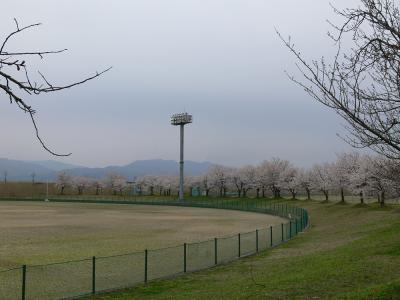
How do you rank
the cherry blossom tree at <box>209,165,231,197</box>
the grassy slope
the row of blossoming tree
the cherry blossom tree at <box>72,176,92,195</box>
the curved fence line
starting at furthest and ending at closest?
the cherry blossom tree at <box>72,176,92,195</box> → the cherry blossom tree at <box>209,165,231,197</box> → the row of blossoming tree → the curved fence line → the grassy slope

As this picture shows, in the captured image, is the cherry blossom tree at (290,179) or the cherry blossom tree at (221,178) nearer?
the cherry blossom tree at (290,179)

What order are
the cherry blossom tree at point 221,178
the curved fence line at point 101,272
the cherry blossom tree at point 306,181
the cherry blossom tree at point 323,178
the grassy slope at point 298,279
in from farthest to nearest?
the cherry blossom tree at point 221,178 < the cherry blossom tree at point 306,181 < the cherry blossom tree at point 323,178 < the curved fence line at point 101,272 < the grassy slope at point 298,279

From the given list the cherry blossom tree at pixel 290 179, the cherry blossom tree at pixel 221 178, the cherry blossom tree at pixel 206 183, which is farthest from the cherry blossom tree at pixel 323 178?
the cherry blossom tree at pixel 206 183

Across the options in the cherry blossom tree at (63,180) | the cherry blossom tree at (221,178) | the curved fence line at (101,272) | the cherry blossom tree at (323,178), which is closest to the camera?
the curved fence line at (101,272)

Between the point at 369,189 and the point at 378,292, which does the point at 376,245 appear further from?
the point at 369,189

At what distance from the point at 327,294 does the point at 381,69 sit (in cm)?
732

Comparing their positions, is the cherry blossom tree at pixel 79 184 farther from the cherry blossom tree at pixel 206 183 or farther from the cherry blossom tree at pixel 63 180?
the cherry blossom tree at pixel 206 183

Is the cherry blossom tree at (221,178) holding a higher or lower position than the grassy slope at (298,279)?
higher

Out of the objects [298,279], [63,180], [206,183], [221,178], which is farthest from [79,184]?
[298,279]

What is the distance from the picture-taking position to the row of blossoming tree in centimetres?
6902

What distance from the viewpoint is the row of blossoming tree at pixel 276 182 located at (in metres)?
69.0

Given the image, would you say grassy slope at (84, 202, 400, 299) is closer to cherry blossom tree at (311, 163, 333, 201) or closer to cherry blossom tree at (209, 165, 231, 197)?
cherry blossom tree at (311, 163, 333, 201)

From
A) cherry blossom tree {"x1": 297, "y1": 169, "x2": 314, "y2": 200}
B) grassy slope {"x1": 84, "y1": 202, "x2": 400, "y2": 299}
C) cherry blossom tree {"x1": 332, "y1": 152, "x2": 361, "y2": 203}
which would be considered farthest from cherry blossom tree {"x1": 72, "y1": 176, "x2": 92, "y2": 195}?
grassy slope {"x1": 84, "y1": 202, "x2": 400, "y2": 299}

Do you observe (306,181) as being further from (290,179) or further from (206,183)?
(206,183)
